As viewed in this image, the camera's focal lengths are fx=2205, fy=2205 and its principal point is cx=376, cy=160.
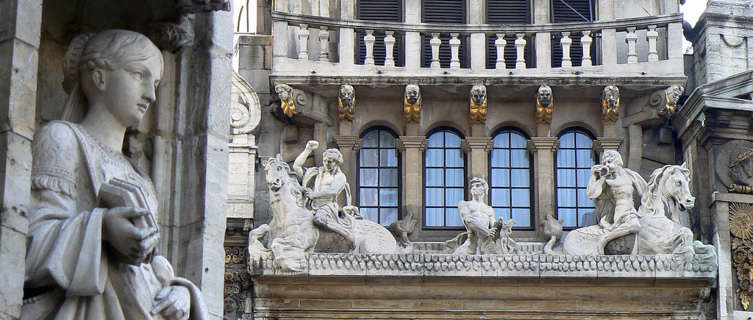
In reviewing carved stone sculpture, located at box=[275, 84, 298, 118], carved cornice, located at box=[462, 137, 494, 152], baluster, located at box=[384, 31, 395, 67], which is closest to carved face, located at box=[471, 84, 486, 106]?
carved cornice, located at box=[462, 137, 494, 152]

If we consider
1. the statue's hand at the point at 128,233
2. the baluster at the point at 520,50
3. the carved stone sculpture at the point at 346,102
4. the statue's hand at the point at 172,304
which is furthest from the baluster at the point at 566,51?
the statue's hand at the point at 128,233

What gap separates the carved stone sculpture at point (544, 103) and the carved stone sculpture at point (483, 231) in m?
1.89

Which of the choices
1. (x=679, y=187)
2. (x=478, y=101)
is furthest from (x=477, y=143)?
(x=679, y=187)

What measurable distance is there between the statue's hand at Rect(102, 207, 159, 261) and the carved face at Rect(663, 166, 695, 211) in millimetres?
17626

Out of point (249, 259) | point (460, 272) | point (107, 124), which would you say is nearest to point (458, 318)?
point (460, 272)

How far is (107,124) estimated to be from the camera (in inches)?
444

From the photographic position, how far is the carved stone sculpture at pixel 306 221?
27.4 metres

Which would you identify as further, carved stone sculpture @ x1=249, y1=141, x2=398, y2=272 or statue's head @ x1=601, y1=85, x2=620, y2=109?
statue's head @ x1=601, y1=85, x2=620, y2=109

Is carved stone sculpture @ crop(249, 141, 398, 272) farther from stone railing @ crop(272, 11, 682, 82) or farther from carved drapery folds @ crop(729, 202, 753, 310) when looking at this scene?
carved drapery folds @ crop(729, 202, 753, 310)

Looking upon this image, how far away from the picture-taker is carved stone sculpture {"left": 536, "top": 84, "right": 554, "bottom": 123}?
29047 mm

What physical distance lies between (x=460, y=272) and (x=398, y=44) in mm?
3676

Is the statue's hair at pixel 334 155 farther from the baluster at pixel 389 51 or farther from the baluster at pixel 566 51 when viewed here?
the baluster at pixel 566 51

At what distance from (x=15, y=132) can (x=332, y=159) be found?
703 inches

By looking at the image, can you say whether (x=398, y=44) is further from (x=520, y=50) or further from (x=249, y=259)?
(x=249, y=259)
